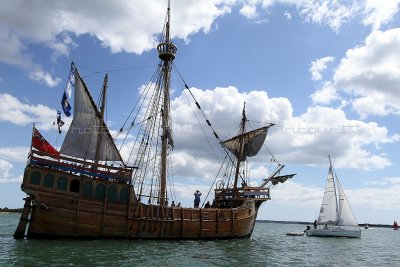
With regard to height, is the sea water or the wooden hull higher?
the wooden hull

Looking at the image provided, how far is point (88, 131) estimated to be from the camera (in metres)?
31.4

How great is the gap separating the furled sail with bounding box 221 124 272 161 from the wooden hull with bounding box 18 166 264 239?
1233 cm

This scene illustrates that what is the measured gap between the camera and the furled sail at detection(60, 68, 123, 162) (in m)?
31.2

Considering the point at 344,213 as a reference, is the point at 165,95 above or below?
above

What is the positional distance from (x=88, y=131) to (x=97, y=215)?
24.2ft

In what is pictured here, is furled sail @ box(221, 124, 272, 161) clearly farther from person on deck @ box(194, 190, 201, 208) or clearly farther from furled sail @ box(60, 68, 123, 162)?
furled sail @ box(60, 68, 123, 162)

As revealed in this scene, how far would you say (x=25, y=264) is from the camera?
1755cm

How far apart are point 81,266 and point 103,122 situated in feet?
53.4

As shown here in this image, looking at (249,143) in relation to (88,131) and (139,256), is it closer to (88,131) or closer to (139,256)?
(88,131)

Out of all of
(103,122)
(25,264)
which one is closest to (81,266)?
(25,264)

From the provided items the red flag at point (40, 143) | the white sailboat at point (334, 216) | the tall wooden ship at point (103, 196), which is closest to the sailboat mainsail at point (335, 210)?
the white sailboat at point (334, 216)

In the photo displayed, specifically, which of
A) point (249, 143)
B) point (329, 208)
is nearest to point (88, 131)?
point (249, 143)

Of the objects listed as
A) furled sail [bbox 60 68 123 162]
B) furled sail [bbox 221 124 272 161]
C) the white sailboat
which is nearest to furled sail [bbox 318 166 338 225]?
the white sailboat

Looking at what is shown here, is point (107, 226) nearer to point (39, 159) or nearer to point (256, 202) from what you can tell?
point (39, 159)
